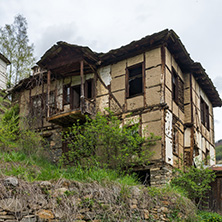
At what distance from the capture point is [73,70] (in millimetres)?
15305

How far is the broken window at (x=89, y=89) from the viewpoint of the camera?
49.4 ft

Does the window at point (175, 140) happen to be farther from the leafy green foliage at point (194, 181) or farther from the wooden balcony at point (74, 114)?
the wooden balcony at point (74, 114)

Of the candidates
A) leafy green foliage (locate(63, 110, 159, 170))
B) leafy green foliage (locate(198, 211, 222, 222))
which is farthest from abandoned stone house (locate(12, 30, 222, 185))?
leafy green foliage (locate(198, 211, 222, 222))

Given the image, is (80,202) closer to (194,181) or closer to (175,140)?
(194,181)

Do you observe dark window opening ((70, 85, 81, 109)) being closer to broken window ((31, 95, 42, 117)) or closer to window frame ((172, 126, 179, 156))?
broken window ((31, 95, 42, 117))

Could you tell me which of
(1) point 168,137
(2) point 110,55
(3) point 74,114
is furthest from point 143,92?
(3) point 74,114

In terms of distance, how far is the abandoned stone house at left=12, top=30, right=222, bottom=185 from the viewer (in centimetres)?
1285

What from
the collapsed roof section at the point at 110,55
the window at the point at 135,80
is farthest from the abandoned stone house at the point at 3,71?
the window at the point at 135,80

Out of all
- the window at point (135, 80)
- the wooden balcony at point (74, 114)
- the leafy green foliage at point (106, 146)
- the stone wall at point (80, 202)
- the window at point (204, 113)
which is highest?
the window at point (135, 80)

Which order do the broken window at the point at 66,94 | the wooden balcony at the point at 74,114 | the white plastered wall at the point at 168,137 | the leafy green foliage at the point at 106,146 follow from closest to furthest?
1. the leafy green foliage at the point at 106,146
2. the white plastered wall at the point at 168,137
3. the wooden balcony at the point at 74,114
4. the broken window at the point at 66,94

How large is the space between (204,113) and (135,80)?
16.1 feet

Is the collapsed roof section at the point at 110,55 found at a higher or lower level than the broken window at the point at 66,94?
higher

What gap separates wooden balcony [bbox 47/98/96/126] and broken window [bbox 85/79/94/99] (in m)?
1.01

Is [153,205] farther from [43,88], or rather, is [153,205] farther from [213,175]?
[43,88]
